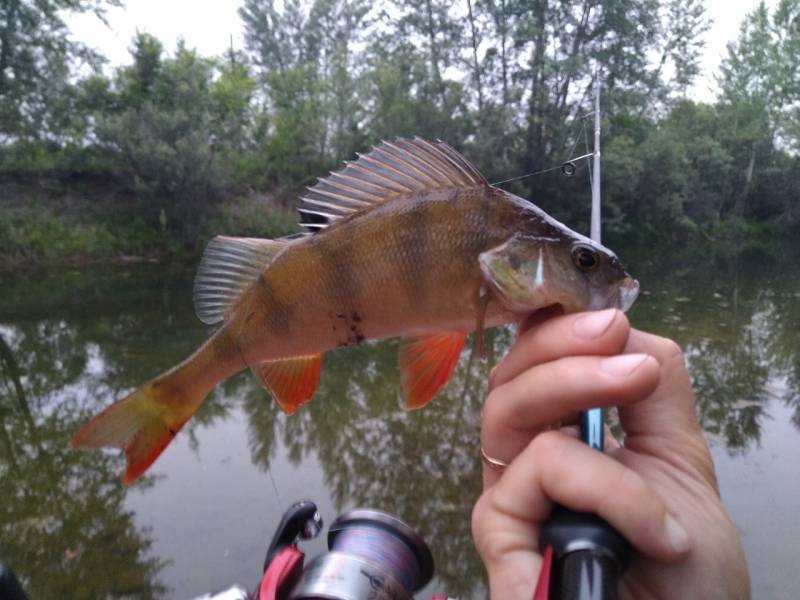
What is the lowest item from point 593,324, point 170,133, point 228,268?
point 593,324

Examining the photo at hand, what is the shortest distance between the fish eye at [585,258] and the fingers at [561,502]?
0.99 feet

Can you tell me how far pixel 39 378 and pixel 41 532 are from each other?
2.83 metres

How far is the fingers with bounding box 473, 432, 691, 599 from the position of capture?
2.73ft

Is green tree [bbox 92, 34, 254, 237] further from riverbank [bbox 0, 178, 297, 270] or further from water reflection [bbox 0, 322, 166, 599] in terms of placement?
water reflection [bbox 0, 322, 166, 599]

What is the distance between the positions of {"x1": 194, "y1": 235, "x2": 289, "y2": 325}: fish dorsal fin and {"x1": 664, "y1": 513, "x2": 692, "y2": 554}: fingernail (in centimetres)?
85

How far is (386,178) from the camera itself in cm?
115

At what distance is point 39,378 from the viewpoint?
221 inches

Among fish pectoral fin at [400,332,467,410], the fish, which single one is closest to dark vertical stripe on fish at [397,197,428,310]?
the fish

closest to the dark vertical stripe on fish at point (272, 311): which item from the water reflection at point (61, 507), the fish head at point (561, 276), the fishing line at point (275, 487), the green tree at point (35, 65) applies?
the fish head at point (561, 276)

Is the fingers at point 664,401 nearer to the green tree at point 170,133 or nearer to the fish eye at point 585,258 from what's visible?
the fish eye at point 585,258

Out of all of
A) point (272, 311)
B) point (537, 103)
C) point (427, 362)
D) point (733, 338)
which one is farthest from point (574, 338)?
point (537, 103)

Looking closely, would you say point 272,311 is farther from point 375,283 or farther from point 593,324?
point 593,324

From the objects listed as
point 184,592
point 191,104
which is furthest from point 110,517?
point 191,104

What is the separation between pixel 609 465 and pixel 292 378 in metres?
0.66
